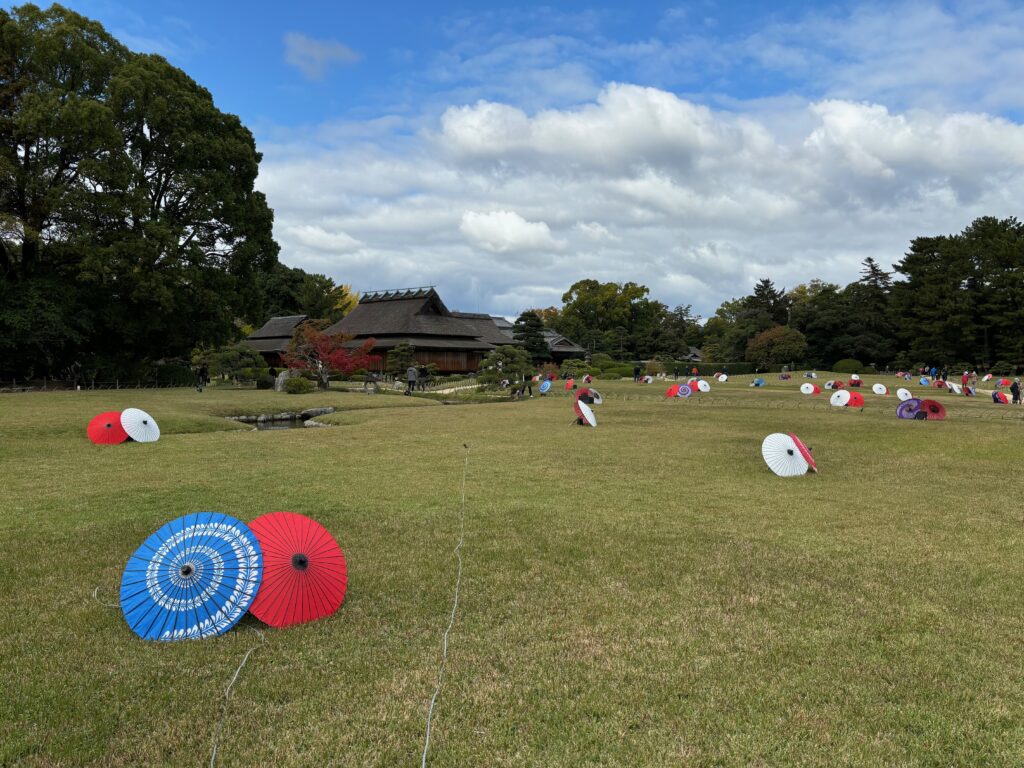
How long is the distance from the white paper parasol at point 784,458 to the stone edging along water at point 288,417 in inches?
572

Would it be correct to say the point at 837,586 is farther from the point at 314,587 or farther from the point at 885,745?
the point at 314,587

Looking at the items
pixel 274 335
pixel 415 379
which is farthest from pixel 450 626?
pixel 274 335

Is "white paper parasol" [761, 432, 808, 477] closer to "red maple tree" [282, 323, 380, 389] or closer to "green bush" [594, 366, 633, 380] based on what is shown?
"red maple tree" [282, 323, 380, 389]

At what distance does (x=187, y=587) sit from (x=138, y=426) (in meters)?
10.8

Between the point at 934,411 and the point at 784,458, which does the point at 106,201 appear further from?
the point at 934,411

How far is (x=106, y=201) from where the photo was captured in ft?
79.0

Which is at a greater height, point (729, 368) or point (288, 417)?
point (729, 368)

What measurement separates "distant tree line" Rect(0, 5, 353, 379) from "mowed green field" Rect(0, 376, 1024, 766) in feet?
60.9

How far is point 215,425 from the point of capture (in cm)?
1673

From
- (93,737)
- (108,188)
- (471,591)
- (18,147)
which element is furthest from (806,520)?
(18,147)

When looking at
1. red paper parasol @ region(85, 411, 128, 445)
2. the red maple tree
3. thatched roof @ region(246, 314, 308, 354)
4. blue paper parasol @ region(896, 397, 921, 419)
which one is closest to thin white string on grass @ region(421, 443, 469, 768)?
red paper parasol @ region(85, 411, 128, 445)

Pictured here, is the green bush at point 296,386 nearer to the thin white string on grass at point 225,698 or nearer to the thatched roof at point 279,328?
the thin white string on grass at point 225,698

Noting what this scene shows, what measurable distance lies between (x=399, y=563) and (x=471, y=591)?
0.99 metres

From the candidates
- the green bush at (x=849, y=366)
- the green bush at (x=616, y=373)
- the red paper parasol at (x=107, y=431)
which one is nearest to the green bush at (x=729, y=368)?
the green bush at (x=849, y=366)
